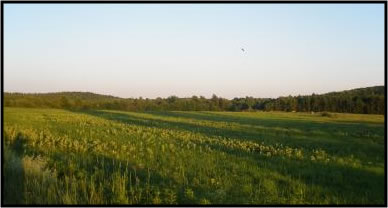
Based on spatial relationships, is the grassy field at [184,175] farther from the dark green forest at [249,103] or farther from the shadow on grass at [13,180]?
the dark green forest at [249,103]

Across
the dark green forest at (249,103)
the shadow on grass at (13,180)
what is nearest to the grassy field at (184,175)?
the shadow on grass at (13,180)

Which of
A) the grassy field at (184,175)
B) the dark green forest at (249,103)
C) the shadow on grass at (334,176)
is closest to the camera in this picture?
the grassy field at (184,175)

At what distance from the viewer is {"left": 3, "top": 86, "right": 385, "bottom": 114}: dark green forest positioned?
213 ft

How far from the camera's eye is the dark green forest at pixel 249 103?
64.9m

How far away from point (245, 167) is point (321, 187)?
2.92m

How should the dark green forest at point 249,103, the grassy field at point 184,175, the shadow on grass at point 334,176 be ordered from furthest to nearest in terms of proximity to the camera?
1. the dark green forest at point 249,103
2. the shadow on grass at point 334,176
3. the grassy field at point 184,175

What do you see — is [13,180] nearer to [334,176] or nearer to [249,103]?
[334,176]

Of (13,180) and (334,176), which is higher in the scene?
(13,180)

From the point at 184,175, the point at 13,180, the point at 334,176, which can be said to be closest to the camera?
the point at 13,180

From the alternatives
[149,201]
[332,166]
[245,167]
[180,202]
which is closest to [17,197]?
[149,201]

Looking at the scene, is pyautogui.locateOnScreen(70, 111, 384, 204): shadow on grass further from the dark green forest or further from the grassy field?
the dark green forest

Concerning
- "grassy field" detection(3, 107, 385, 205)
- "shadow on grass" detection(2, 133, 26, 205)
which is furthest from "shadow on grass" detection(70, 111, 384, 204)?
"shadow on grass" detection(2, 133, 26, 205)

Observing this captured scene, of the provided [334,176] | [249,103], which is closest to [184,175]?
[334,176]

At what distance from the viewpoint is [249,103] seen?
11969cm
